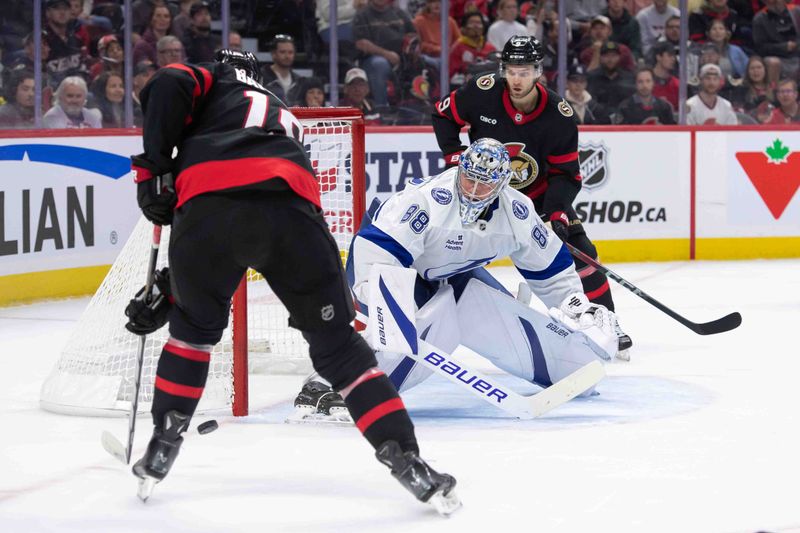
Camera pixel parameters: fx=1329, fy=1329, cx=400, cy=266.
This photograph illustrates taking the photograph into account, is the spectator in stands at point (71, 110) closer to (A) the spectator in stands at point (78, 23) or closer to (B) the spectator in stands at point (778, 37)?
(A) the spectator in stands at point (78, 23)

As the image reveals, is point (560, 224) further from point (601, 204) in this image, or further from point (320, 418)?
point (601, 204)

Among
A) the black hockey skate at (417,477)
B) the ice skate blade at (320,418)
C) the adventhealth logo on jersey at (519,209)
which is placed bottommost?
the ice skate blade at (320,418)

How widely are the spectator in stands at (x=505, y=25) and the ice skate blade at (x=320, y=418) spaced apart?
4697 millimetres

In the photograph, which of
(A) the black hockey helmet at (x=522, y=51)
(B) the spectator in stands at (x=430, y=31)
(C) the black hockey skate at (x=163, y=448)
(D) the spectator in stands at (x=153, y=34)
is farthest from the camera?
(B) the spectator in stands at (x=430, y=31)

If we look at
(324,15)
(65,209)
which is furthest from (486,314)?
(324,15)

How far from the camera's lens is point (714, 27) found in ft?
26.6

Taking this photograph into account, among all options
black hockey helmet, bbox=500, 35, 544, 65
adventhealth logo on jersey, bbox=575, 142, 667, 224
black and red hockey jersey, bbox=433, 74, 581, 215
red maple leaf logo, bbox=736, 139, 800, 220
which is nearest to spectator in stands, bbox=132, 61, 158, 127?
adventhealth logo on jersey, bbox=575, 142, 667, 224

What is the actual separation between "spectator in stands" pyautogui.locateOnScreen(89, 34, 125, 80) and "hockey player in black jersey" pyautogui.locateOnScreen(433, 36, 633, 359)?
2.70 meters

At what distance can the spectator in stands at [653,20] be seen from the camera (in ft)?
26.0

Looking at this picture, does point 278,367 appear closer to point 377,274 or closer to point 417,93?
point 377,274

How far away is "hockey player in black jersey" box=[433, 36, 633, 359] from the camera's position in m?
4.61

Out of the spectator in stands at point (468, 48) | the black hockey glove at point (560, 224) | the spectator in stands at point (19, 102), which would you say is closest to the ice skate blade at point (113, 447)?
the black hockey glove at point (560, 224)

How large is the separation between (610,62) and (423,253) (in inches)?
180

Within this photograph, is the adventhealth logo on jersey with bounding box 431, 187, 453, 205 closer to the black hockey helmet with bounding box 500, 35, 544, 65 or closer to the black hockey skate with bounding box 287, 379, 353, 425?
the black hockey skate with bounding box 287, 379, 353, 425
